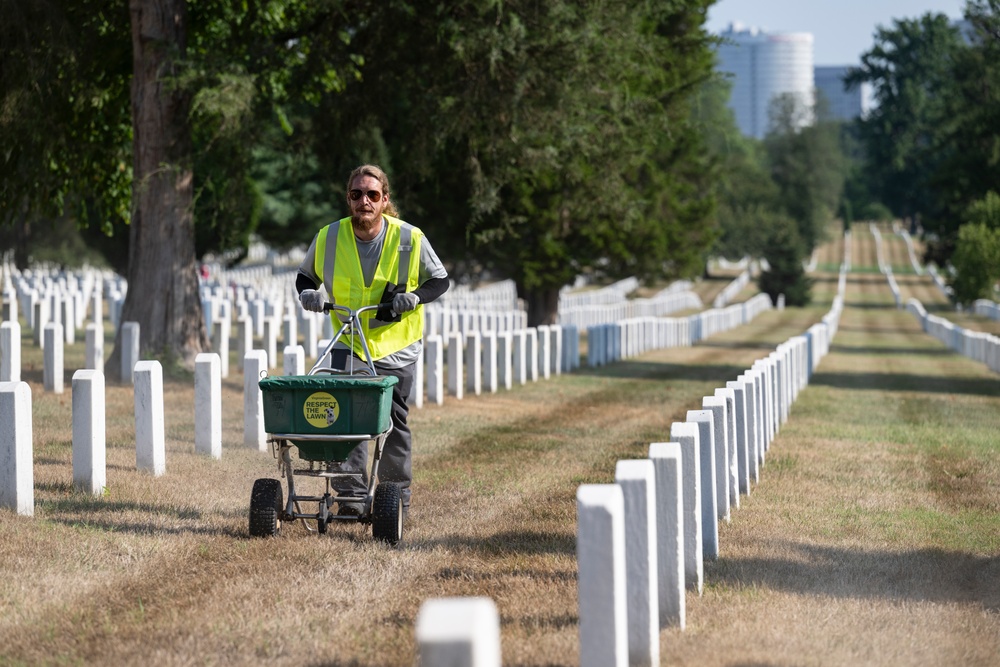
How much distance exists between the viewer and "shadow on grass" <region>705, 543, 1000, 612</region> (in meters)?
6.57

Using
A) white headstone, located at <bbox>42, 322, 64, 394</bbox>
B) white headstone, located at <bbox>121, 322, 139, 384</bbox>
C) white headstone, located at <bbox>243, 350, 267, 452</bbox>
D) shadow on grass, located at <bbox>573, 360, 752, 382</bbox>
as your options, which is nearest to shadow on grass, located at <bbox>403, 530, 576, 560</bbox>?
white headstone, located at <bbox>243, 350, 267, 452</bbox>

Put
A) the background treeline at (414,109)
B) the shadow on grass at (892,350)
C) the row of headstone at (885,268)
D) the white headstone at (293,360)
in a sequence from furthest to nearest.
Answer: the row of headstone at (885,268)
the shadow on grass at (892,350)
the background treeline at (414,109)
the white headstone at (293,360)

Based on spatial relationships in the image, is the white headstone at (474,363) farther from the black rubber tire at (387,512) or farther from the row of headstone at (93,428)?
the black rubber tire at (387,512)

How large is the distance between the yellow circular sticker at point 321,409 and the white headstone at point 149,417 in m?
2.72

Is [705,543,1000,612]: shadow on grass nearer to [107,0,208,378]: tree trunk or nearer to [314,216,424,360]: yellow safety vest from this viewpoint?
[314,216,424,360]: yellow safety vest

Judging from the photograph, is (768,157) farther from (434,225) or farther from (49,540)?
(49,540)

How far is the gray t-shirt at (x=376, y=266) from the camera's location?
7781 millimetres

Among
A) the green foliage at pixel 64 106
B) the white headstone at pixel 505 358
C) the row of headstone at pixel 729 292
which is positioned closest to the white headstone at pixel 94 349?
the green foliage at pixel 64 106

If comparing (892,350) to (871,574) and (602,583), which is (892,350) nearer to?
(871,574)

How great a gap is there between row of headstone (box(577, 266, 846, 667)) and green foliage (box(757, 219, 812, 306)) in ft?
210

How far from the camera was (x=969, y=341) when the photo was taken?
32.7m

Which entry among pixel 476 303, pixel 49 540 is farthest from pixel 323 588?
pixel 476 303

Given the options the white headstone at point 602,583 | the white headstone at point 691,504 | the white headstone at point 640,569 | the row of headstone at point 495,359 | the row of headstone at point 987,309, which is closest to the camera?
the white headstone at point 602,583

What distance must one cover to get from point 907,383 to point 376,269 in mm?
17409
